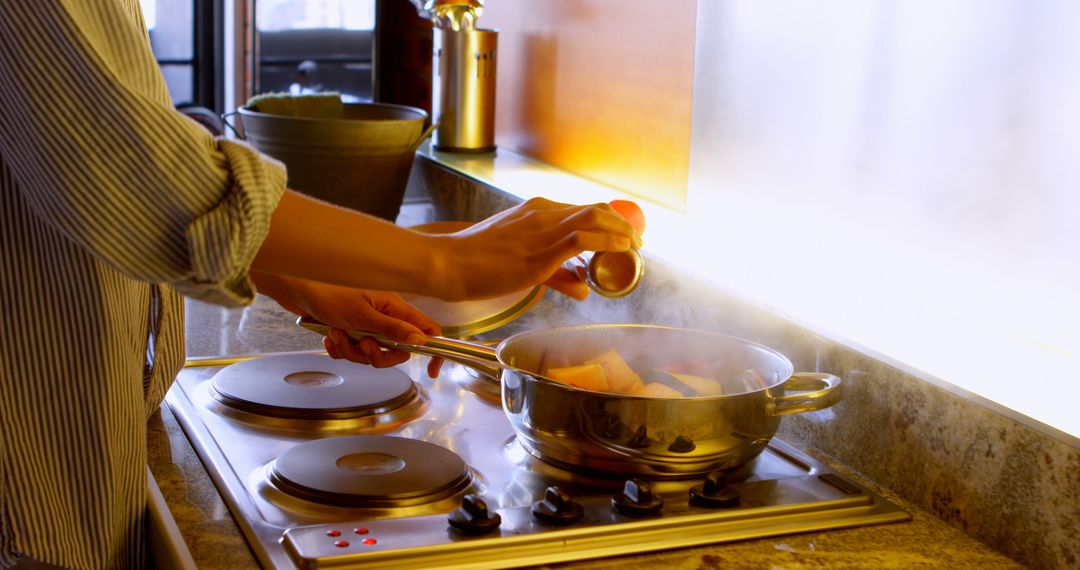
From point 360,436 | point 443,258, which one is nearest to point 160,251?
point 443,258

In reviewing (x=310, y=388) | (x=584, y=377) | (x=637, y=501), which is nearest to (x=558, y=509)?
(x=637, y=501)

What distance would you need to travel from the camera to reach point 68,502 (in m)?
0.89

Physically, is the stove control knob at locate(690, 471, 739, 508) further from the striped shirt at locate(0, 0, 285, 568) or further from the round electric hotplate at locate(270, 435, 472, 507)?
the striped shirt at locate(0, 0, 285, 568)

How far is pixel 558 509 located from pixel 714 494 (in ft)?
0.45

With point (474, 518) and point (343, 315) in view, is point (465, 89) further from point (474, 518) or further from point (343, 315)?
point (474, 518)

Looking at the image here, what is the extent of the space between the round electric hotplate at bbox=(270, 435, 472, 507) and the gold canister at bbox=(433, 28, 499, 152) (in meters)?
1.14

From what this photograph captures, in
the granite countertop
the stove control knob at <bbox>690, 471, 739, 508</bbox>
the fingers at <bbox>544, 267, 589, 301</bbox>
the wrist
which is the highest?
the wrist

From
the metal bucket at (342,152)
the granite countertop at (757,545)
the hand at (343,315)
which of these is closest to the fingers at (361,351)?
the hand at (343,315)

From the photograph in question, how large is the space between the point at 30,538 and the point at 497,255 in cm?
41

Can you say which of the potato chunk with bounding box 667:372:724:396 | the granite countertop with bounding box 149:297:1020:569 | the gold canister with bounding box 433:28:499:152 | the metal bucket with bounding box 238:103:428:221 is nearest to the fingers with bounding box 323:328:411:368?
the granite countertop with bounding box 149:297:1020:569

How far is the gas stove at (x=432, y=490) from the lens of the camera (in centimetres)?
85

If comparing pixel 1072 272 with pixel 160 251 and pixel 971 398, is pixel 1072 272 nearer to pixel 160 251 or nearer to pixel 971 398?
pixel 971 398

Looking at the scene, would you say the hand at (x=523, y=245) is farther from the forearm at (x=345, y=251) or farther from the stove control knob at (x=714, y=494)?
the stove control knob at (x=714, y=494)

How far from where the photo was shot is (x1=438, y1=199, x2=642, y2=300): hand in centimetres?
83
